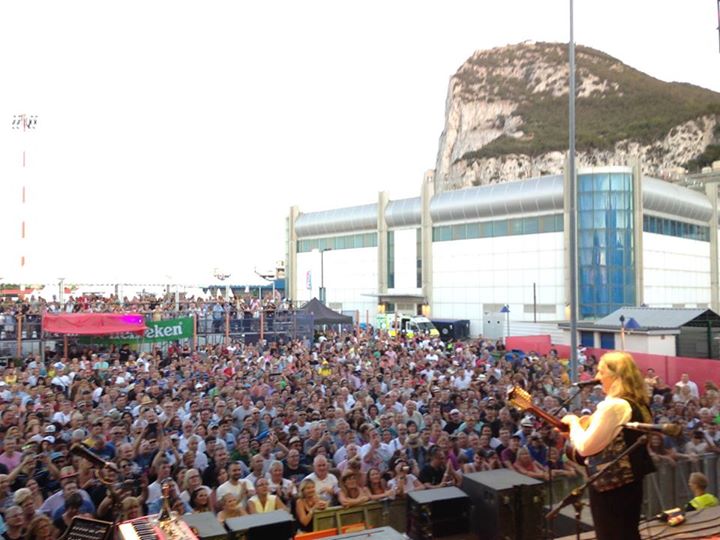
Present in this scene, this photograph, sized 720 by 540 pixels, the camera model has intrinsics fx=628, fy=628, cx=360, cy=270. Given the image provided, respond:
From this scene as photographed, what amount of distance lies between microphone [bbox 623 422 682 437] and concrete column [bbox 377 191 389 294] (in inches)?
1829

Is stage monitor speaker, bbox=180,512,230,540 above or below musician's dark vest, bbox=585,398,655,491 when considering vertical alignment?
below

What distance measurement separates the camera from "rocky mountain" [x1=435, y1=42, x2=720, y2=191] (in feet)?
334

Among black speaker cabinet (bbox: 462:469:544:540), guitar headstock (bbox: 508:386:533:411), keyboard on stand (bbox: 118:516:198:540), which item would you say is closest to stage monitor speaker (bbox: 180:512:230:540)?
keyboard on stand (bbox: 118:516:198:540)

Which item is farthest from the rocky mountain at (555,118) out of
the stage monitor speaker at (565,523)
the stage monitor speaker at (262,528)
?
the stage monitor speaker at (262,528)

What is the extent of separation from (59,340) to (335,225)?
35.3m

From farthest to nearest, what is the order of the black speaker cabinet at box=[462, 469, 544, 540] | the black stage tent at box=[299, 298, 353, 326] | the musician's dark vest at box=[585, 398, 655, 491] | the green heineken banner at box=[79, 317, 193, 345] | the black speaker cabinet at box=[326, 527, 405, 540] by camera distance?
1. the black stage tent at box=[299, 298, 353, 326]
2. the green heineken banner at box=[79, 317, 193, 345]
3. the black speaker cabinet at box=[462, 469, 544, 540]
4. the black speaker cabinet at box=[326, 527, 405, 540]
5. the musician's dark vest at box=[585, 398, 655, 491]

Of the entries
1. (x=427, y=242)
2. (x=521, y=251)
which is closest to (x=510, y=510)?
(x=521, y=251)

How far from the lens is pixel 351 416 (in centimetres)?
1000

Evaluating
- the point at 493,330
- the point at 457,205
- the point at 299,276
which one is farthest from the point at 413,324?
the point at 299,276

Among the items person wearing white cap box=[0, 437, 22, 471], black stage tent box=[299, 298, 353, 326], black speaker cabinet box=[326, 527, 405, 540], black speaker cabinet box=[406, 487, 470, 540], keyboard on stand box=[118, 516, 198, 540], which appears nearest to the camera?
keyboard on stand box=[118, 516, 198, 540]

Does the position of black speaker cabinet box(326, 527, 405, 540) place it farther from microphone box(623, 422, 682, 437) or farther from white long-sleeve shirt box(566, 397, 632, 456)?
microphone box(623, 422, 682, 437)

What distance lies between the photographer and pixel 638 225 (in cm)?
3925

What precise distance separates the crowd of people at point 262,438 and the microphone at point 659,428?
107cm

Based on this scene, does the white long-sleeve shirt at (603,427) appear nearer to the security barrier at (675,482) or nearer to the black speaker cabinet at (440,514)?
the black speaker cabinet at (440,514)
